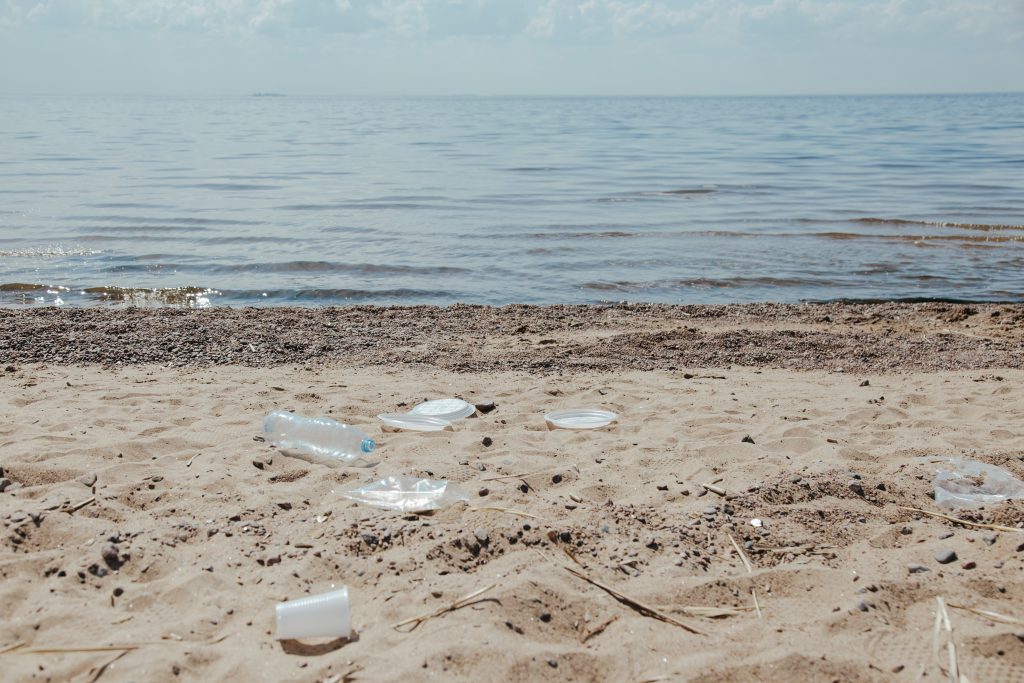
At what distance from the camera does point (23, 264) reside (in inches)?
393

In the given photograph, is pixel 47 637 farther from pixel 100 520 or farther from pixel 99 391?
pixel 99 391

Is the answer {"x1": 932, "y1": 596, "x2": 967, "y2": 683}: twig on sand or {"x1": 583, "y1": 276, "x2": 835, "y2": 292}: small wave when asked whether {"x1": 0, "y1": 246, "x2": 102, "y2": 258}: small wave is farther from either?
{"x1": 932, "y1": 596, "x2": 967, "y2": 683}: twig on sand

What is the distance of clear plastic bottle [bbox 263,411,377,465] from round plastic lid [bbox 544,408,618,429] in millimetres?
996

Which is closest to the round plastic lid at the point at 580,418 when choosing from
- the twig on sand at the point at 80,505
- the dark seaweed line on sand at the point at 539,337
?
the dark seaweed line on sand at the point at 539,337

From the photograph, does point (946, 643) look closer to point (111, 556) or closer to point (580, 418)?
point (580, 418)

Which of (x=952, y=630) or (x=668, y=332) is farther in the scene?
(x=668, y=332)

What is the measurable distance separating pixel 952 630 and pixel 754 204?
13273 mm

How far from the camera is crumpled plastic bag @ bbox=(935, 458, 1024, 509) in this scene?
3.32 meters

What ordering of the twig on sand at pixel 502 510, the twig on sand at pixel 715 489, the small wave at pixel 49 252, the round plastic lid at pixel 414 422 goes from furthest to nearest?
the small wave at pixel 49 252 < the round plastic lid at pixel 414 422 < the twig on sand at pixel 715 489 < the twig on sand at pixel 502 510

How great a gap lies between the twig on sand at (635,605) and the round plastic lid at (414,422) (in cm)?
169

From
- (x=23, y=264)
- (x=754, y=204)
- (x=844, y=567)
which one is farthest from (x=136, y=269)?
(x=754, y=204)

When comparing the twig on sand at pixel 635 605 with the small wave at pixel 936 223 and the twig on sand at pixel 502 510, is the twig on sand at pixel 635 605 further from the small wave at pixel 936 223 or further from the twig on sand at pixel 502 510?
the small wave at pixel 936 223

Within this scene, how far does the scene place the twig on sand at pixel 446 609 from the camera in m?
2.49

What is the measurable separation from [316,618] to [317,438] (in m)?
1.77
